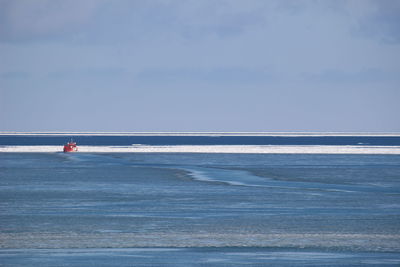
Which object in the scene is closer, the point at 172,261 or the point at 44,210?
the point at 172,261

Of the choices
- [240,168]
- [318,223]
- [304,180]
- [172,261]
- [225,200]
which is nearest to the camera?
[172,261]

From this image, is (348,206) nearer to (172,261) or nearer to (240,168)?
(172,261)

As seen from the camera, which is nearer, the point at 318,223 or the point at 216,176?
the point at 318,223

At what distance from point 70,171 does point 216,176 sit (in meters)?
9.95

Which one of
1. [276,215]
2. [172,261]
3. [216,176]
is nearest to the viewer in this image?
[172,261]

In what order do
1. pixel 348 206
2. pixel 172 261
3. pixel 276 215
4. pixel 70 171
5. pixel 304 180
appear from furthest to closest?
pixel 70 171 → pixel 304 180 → pixel 348 206 → pixel 276 215 → pixel 172 261

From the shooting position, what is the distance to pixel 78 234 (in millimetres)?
21531

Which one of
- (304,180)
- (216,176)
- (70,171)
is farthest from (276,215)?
(70,171)

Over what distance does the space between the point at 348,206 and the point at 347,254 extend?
11041 millimetres

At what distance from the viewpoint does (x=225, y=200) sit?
31.5 metres

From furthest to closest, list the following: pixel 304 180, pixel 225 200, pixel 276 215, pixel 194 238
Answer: pixel 304 180 < pixel 225 200 < pixel 276 215 < pixel 194 238

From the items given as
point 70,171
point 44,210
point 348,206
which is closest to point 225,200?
point 348,206

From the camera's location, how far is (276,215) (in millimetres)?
26266

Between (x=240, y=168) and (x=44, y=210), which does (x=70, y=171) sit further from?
(x=44, y=210)
